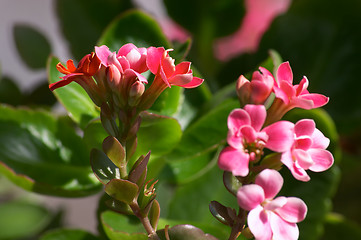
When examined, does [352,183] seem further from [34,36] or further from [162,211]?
[34,36]

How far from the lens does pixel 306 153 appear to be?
0.21 meters

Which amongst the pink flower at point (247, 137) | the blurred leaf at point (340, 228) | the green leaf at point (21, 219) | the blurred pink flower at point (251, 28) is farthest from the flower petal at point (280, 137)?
the blurred pink flower at point (251, 28)

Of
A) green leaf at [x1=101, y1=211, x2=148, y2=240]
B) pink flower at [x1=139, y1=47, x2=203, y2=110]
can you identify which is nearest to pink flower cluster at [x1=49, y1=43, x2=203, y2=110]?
pink flower at [x1=139, y1=47, x2=203, y2=110]

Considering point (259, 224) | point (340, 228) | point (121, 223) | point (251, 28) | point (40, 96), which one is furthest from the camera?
point (251, 28)

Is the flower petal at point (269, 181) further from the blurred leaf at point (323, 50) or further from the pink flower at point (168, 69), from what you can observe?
the blurred leaf at point (323, 50)

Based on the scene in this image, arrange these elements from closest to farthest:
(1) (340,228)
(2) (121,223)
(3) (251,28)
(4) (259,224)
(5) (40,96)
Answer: (4) (259,224) → (2) (121,223) → (1) (340,228) → (5) (40,96) → (3) (251,28)

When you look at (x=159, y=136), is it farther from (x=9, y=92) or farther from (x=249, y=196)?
(x=9, y=92)

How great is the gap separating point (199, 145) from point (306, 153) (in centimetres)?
16

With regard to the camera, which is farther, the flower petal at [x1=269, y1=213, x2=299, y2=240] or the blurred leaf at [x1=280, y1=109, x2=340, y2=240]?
the blurred leaf at [x1=280, y1=109, x2=340, y2=240]

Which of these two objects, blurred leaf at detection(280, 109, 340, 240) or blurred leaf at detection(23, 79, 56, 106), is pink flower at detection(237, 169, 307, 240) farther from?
blurred leaf at detection(23, 79, 56, 106)

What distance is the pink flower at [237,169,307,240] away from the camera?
0.20 meters

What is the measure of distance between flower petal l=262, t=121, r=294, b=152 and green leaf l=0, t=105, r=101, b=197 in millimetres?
195

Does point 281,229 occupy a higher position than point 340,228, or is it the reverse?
point 281,229

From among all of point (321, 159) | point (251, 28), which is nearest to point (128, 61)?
point (321, 159)
